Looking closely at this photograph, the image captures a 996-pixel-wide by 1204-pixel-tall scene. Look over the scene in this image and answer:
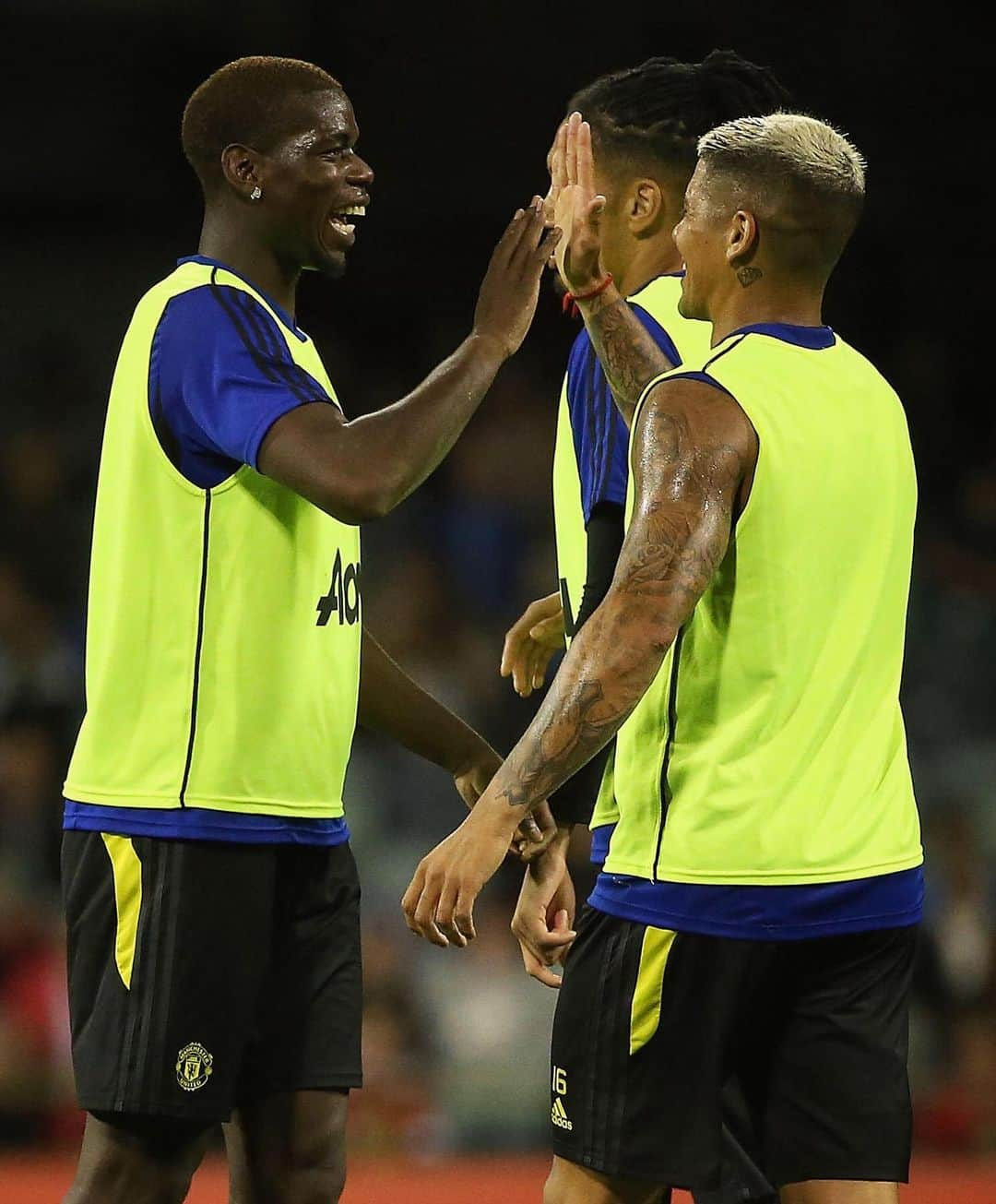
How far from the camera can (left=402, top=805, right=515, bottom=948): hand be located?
2391mm

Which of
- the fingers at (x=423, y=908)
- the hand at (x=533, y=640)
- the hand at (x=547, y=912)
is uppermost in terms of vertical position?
the hand at (x=533, y=640)

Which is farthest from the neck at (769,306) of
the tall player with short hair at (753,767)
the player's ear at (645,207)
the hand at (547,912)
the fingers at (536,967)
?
the fingers at (536,967)

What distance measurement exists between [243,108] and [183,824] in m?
1.12

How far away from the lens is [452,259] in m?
8.88

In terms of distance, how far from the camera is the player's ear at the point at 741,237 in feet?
8.60

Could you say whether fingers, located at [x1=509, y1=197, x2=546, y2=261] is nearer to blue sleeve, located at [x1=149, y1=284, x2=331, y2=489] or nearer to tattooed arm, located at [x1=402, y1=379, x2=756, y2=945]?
blue sleeve, located at [x1=149, y1=284, x2=331, y2=489]

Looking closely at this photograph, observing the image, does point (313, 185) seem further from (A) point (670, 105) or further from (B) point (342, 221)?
(A) point (670, 105)

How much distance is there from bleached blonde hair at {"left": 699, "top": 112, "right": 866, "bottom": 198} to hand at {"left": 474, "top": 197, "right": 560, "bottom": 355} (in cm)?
37

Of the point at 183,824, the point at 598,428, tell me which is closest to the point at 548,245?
the point at 598,428

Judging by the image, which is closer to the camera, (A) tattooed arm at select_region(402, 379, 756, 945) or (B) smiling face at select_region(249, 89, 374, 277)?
(A) tattooed arm at select_region(402, 379, 756, 945)

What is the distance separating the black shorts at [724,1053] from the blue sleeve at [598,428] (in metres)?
0.72

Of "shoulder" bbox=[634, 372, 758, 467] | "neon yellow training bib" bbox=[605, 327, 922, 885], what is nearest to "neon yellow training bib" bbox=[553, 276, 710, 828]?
"neon yellow training bib" bbox=[605, 327, 922, 885]

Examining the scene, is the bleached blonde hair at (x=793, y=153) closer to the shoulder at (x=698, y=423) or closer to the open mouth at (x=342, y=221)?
the shoulder at (x=698, y=423)

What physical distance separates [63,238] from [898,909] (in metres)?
6.95
